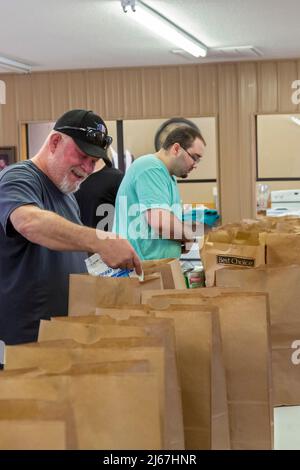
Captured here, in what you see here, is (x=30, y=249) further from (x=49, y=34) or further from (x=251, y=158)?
(x=251, y=158)

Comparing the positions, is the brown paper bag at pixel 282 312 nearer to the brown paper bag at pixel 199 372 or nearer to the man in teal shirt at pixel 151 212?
the brown paper bag at pixel 199 372

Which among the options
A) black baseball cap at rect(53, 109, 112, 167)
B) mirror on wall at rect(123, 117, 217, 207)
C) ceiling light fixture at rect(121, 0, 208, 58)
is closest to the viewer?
black baseball cap at rect(53, 109, 112, 167)

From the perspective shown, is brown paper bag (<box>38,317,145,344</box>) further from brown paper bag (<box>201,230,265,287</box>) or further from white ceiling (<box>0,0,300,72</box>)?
white ceiling (<box>0,0,300,72</box>)

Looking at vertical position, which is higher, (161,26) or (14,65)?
(14,65)

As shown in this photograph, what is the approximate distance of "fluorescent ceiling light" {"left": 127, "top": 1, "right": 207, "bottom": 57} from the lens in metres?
5.23

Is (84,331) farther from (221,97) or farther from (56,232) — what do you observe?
(221,97)

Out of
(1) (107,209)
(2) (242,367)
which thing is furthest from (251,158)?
(2) (242,367)

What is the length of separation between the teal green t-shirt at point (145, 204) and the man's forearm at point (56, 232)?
4.80 feet

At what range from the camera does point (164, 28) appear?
5.74 m

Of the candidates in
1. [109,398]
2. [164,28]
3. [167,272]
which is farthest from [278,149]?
[109,398]

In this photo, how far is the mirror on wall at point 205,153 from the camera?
878 cm

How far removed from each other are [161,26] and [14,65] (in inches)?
97.8

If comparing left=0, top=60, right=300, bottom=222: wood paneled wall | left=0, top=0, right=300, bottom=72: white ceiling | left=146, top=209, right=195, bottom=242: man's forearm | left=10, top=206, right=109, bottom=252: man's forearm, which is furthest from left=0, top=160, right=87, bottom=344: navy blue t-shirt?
left=0, top=60, right=300, bottom=222: wood paneled wall

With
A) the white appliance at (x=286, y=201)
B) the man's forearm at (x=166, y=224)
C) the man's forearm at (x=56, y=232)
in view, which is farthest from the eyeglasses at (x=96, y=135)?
the white appliance at (x=286, y=201)
